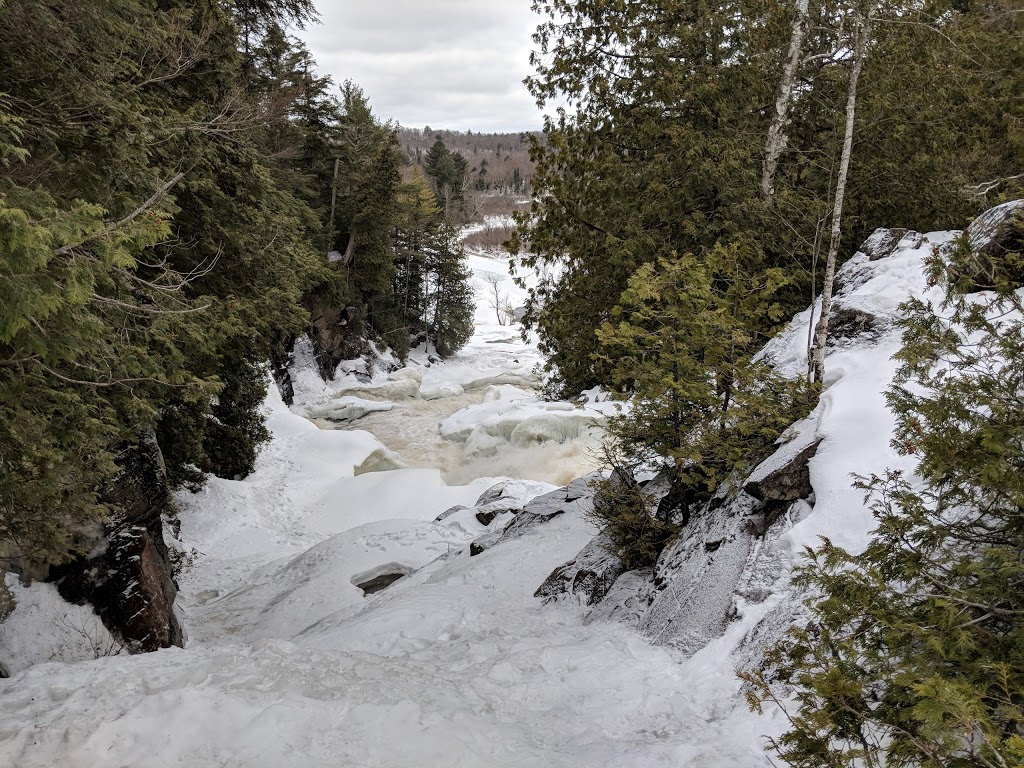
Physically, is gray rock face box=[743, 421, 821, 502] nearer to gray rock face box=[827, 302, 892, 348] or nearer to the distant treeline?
gray rock face box=[827, 302, 892, 348]

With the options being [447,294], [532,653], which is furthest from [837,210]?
[447,294]

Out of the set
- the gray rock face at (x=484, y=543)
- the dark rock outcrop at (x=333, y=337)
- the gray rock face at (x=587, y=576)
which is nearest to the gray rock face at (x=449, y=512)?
the gray rock face at (x=484, y=543)

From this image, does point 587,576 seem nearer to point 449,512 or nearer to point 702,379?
point 702,379

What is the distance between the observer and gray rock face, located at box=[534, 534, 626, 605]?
6.43 metres

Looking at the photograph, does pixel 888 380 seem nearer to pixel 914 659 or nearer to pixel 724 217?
pixel 914 659

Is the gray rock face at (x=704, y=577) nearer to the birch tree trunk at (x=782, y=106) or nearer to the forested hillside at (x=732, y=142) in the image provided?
the forested hillside at (x=732, y=142)

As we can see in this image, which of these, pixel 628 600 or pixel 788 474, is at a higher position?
pixel 788 474

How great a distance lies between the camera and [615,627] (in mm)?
5543

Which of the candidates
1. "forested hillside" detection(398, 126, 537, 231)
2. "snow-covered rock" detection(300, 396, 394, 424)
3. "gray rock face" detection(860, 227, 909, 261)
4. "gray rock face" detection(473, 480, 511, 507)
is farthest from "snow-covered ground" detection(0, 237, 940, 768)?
"snow-covered rock" detection(300, 396, 394, 424)

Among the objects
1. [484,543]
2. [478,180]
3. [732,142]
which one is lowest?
[484,543]

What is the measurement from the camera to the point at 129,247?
17.8 ft

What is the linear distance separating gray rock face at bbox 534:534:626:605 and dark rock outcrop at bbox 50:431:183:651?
188 inches

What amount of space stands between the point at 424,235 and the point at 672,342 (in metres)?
33.7

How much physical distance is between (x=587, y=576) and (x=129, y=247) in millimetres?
5523
